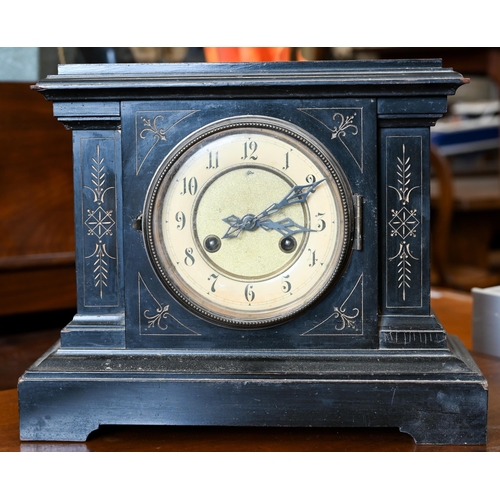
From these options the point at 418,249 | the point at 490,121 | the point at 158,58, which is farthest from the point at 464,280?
the point at 490,121

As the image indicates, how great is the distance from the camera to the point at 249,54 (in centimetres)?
123

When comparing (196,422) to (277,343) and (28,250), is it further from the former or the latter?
(28,250)

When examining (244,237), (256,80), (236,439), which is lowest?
(236,439)

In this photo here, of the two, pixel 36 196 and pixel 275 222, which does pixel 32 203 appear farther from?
pixel 275 222

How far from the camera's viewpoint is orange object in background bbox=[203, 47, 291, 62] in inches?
48.4

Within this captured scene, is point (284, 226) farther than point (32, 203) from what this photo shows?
No

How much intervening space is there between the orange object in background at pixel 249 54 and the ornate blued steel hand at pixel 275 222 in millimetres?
277

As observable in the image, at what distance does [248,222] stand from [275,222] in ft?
0.12

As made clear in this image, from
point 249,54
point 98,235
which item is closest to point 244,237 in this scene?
point 98,235

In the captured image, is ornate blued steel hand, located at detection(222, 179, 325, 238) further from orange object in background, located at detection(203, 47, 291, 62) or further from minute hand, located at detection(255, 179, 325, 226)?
orange object in background, located at detection(203, 47, 291, 62)

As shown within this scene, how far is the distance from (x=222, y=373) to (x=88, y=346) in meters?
0.19

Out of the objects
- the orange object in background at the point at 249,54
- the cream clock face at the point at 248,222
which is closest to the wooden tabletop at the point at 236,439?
the cream clock face at the point at 248,222

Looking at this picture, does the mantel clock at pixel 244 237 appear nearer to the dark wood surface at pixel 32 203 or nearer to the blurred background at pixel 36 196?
the blurred background at pixel 36 196

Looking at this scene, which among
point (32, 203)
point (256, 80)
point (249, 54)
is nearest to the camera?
point (256, 80)
